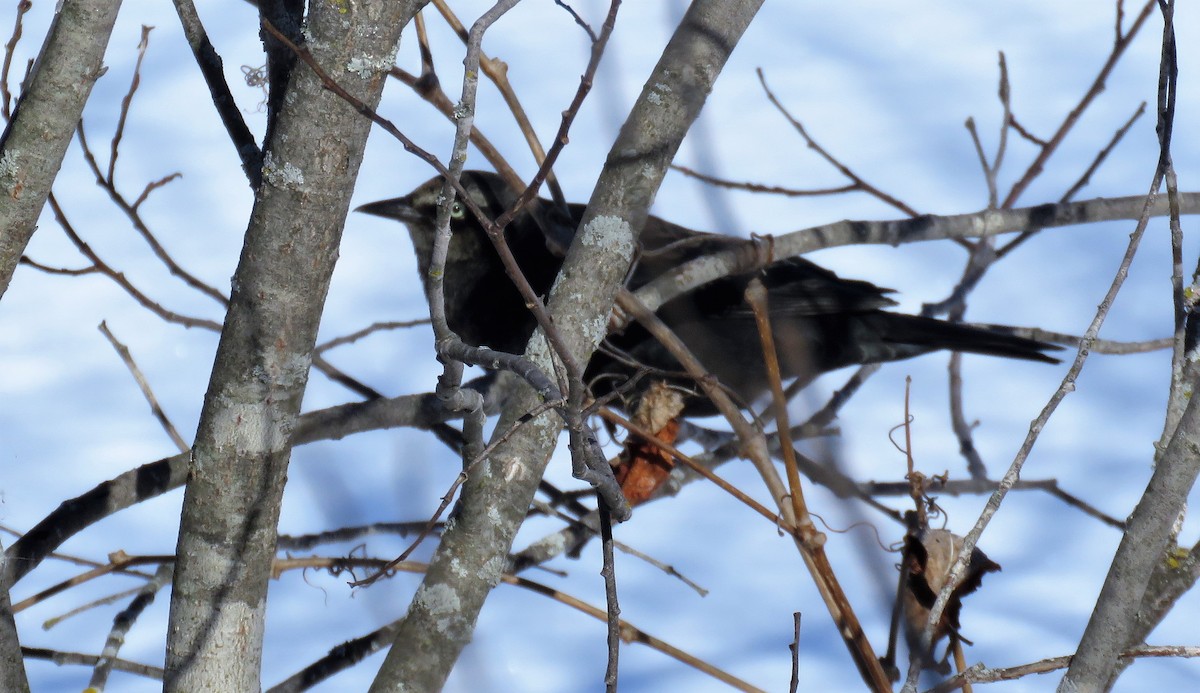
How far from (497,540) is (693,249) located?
199cm

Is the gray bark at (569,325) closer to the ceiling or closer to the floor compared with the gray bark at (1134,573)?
closer to the ceiling

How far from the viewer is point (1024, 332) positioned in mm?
3293

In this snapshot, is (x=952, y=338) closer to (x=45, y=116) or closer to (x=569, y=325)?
(x=569, y=325)

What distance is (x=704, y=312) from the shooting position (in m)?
3.50

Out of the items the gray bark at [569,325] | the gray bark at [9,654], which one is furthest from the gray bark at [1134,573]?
the gray bark at [9,654]

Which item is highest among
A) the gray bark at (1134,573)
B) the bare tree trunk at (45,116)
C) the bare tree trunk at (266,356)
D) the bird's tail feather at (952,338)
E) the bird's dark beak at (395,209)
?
the bird's dark beak at (395,209)

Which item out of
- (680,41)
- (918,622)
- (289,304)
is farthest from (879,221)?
(289,304)

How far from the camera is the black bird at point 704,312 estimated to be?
3430mm

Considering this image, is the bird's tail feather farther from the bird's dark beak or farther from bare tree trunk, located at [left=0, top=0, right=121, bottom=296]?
bare tree trunk, located at [left=0, top=0, right=121, bottom=296]

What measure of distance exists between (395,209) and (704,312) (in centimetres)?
125

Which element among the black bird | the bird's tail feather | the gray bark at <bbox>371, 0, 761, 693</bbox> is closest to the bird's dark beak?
the black bird

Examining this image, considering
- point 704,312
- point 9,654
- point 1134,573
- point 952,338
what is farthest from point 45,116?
point 952,338

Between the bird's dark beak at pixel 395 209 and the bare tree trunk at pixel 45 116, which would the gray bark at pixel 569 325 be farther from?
the bird's dark beak at pixel 395 209

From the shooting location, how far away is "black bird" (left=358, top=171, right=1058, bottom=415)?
3430mm
